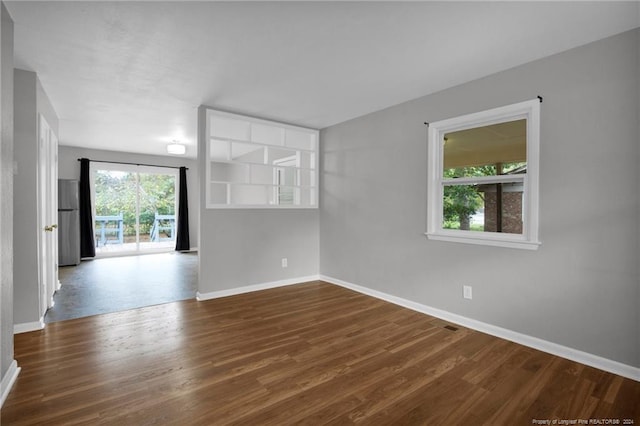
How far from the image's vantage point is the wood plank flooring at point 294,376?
1.82 meters

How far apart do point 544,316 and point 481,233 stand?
861 mm

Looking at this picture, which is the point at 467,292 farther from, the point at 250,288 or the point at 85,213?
the point at 85,213

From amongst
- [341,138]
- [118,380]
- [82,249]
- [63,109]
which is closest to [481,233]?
[341,138]

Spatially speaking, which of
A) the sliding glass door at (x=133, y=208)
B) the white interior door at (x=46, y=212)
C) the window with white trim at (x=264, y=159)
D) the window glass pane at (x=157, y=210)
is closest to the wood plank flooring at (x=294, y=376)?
the white interior door at (x=46, y=212)

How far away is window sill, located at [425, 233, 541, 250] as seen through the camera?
8.94 ft

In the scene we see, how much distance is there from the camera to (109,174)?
24.9ft

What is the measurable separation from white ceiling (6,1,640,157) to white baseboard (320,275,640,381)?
239cm

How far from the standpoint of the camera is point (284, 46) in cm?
255

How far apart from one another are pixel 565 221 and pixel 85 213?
28.2 feet

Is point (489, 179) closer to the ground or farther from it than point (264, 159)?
closer to the ground

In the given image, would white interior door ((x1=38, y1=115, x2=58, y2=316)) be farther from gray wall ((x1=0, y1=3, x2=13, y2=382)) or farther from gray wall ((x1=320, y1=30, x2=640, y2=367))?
gray wall ((x1=320, y1=30, x2=640, y2=367))

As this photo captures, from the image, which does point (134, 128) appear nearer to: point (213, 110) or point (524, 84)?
point (213, 110)

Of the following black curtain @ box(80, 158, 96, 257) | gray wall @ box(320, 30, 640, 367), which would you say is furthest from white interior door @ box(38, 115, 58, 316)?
gray wall @ box(320, 30, 640, 367)

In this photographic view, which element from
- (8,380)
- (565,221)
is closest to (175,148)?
(8,380)
